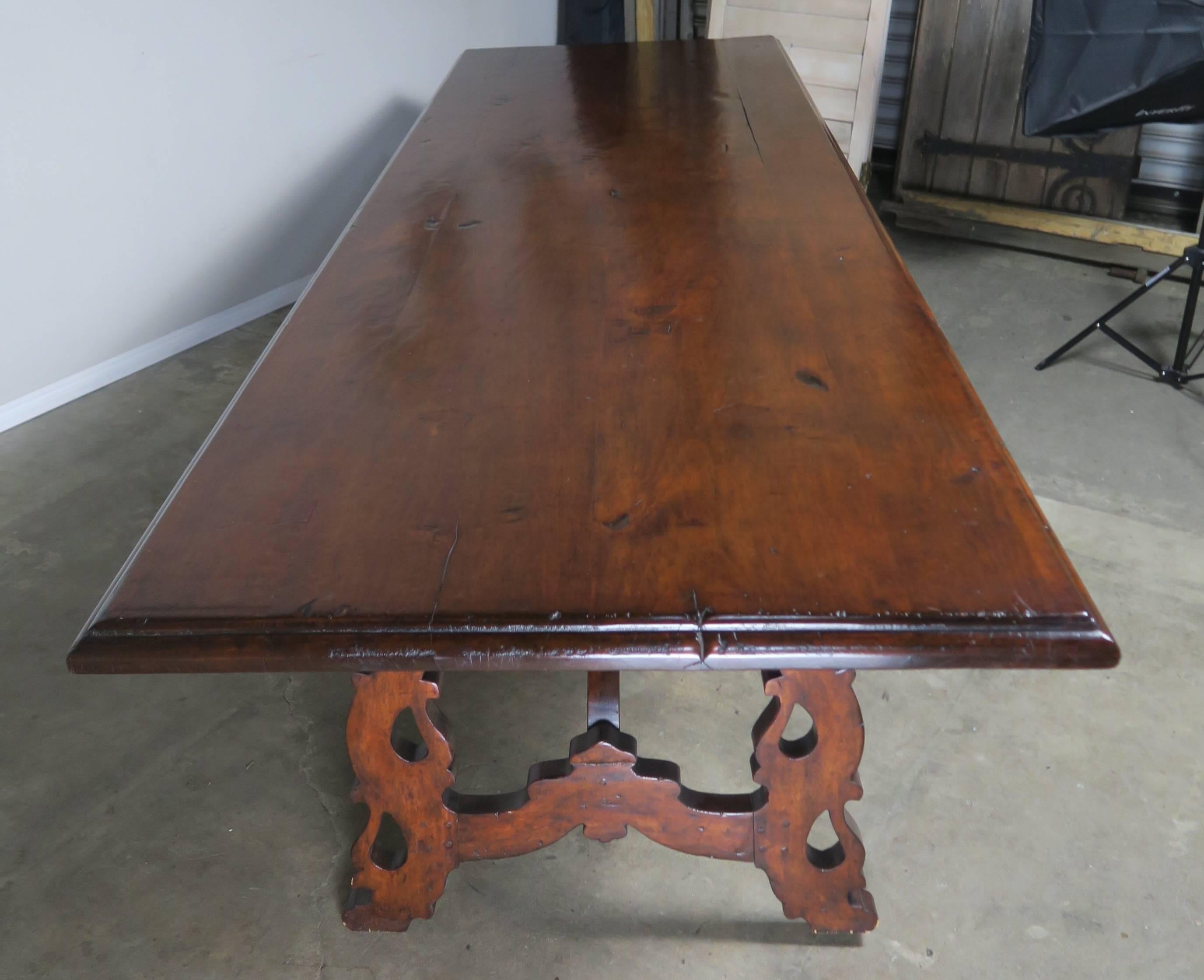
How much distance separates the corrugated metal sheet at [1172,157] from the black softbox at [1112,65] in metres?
0.90

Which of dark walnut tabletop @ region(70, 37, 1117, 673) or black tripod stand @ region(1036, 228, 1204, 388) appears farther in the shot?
black tripod stand @ region(1036, 228, 1204, 388)

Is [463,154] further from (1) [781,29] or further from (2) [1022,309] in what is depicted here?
(2) [1022,309]

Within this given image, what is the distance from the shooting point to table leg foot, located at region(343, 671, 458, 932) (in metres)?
1.10

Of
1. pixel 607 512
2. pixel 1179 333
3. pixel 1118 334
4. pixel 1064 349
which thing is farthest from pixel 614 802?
pixel 1179 333

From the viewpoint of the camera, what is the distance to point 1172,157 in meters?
3.19

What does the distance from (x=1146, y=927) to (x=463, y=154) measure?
1.66m

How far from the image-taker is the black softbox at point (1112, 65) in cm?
221

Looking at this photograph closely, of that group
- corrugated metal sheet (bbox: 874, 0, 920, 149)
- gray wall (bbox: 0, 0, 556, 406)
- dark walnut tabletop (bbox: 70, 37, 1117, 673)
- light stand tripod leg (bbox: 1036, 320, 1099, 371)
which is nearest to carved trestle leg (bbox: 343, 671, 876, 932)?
dark walnut tabletop (bbox: 70, 37, 1117, 673)

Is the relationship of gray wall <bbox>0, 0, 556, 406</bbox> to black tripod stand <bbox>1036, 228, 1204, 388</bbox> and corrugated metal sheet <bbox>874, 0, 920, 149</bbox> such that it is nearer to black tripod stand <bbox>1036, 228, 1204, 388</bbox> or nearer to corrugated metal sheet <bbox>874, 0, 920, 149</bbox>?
corrugated metal sheet <bbox>874, 0, 920, 149</bbox>

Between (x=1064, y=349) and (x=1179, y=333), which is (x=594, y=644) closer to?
(x=1064, y=349)

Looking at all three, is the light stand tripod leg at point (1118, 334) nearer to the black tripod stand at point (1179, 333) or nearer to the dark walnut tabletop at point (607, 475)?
the black tripod stand at point (1179, 333)

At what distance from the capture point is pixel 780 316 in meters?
1.26

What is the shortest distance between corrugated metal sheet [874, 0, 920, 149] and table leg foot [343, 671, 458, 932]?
10.1 feet

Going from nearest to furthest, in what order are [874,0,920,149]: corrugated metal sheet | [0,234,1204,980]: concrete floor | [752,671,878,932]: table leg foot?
[752,671,878,932]: table leg foot < [0,234,1204,980]: concrete floor < [874,0,920,149]: corrugated metal sheet
